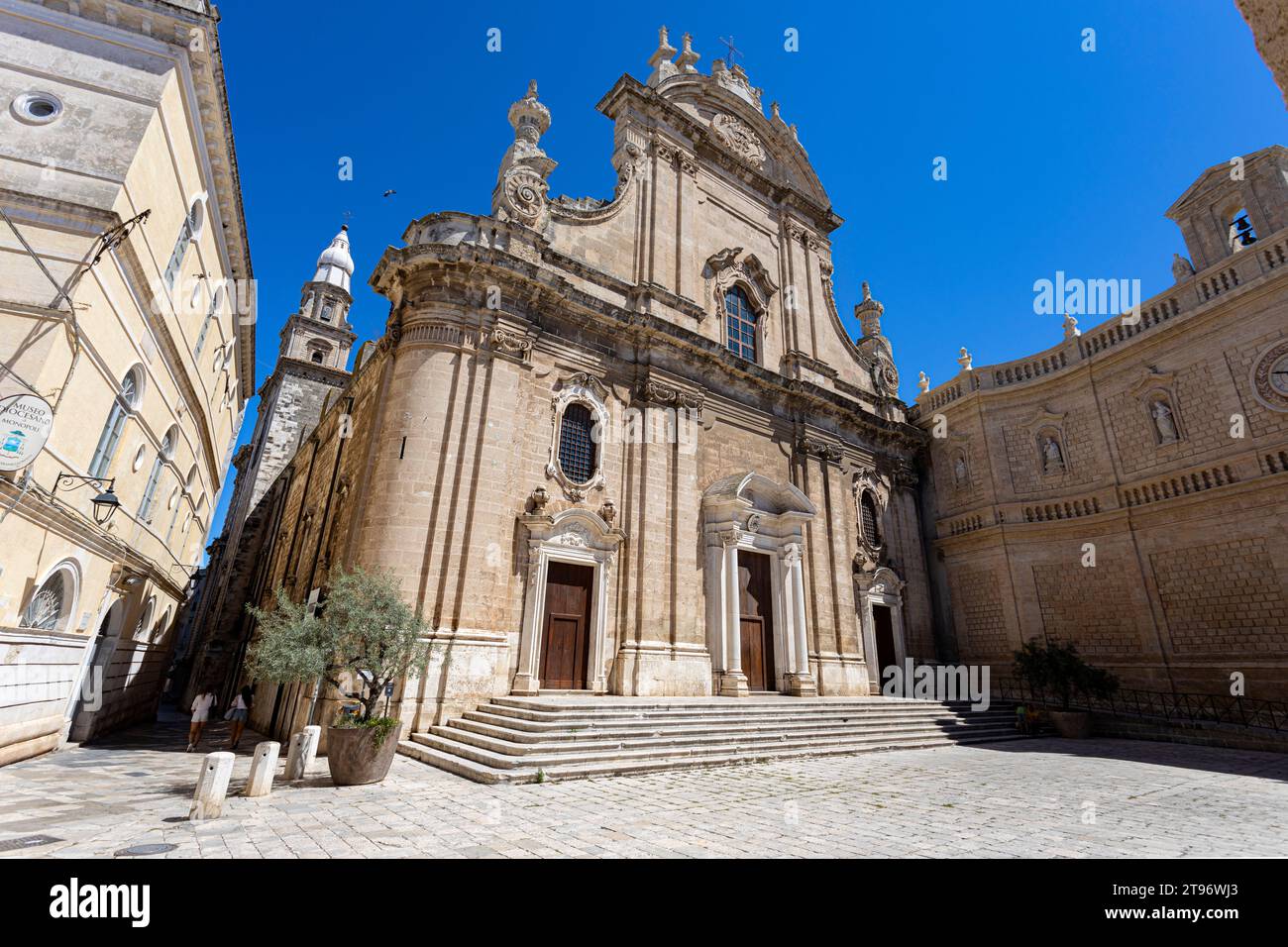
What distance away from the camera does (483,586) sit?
1262cm

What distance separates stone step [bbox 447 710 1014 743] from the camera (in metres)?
9.68

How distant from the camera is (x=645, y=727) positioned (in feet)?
34.4

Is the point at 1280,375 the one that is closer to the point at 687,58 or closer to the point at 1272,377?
the point at 1272,377

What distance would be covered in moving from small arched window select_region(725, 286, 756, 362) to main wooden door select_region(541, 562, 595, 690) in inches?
401

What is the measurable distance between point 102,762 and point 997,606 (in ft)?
76.2

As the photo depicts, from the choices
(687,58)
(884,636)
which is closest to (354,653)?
(884,636)

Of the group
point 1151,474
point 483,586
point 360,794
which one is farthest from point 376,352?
point 1151,474

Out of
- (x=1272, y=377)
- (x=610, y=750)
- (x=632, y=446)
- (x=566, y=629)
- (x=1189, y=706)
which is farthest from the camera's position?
(x=632, y=446)

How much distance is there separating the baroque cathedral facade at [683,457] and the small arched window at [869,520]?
0.52 feet

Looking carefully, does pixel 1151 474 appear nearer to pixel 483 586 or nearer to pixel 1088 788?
pixel 1088 788

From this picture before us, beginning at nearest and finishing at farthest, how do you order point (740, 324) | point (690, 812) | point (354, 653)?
point (690, 812) → point (354, 653) → point (740, 324)

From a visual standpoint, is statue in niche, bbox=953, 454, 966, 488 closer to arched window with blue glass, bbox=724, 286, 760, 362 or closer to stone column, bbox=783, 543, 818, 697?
stone column, bbox=783, 543, 818, 697

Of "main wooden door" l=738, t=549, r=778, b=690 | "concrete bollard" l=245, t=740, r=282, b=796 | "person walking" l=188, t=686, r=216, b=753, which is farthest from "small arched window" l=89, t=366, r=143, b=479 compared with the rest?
"main wooden door" l=738, t=549, r=778, b=690

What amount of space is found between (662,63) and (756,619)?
21384 mm
